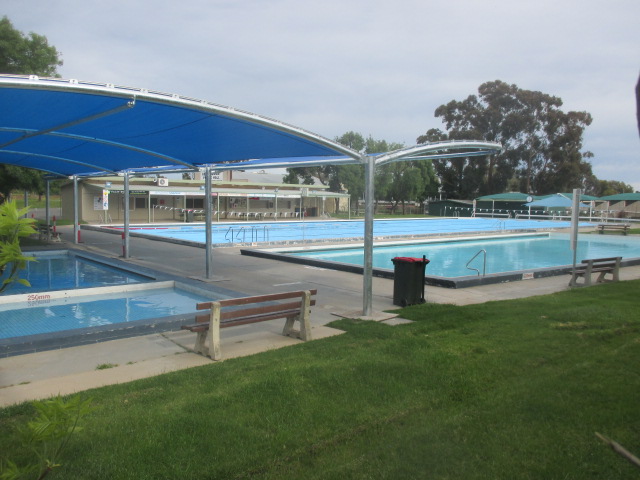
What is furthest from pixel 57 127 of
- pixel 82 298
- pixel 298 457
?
pixel 298 457

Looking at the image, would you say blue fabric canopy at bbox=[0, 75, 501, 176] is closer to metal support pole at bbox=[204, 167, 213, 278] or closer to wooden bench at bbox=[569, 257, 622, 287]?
metal support pole at bbox=[204, 167, 213, 278]

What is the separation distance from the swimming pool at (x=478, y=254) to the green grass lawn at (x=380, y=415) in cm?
615

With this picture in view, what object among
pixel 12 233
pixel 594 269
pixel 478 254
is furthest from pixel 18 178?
pixel 12 233

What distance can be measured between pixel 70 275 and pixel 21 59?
14.4 m

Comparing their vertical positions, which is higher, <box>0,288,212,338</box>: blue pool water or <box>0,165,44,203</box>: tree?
<box>0,165,44,203</box>: tree

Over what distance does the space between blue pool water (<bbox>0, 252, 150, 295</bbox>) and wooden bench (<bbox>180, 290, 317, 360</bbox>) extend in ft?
21.3

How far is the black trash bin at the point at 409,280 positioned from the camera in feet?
29.9

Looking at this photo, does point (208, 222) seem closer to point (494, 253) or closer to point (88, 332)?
point (88, 332)

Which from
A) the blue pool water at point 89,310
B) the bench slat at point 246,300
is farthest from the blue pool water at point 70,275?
the bench slat at point 246,300

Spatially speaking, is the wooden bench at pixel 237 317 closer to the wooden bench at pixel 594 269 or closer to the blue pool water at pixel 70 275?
the blue pool water at pixel 70 275

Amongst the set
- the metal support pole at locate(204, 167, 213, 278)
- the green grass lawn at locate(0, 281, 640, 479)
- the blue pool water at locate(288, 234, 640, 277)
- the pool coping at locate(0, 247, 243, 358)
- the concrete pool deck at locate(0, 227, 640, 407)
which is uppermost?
the metal support pole at locate(204, 167, 213, 278)

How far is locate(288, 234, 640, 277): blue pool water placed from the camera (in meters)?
19.1

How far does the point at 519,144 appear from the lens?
67.6 m

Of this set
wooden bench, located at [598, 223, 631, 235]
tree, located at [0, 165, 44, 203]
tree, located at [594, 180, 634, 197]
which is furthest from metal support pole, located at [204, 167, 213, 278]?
tree, located at [594, 180, 634, 197]
